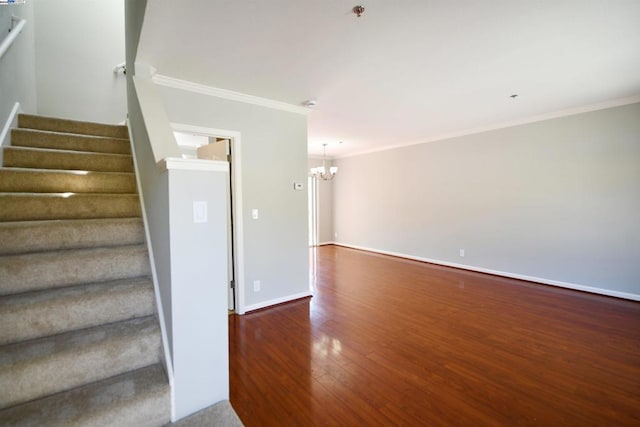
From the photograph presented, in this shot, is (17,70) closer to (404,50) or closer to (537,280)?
(404,50)

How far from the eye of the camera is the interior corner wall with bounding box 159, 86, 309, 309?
10.7ft

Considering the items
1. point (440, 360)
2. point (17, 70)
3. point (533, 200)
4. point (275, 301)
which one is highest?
point (17, 70)

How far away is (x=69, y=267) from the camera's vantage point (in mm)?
1725

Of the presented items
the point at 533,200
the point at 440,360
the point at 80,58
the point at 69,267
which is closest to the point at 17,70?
the point at 80,58

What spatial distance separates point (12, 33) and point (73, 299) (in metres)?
2.70

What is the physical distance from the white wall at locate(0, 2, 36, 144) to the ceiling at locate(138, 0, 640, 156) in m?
1.27

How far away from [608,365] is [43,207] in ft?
14.8

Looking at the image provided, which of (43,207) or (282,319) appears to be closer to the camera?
(43,207)

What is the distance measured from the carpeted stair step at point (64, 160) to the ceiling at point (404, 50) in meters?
0.95

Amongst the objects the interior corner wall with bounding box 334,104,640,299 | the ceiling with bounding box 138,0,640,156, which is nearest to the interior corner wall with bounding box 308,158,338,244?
the interior corner wall with bounding box 334,104,640,299

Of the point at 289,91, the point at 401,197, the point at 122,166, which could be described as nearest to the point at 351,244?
the point at 401,197

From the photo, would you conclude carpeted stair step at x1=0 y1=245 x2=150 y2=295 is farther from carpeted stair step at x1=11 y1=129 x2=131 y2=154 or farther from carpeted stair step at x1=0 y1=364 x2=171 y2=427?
carpeted stair step at x1=11 y1=129 x2=131 y2=154

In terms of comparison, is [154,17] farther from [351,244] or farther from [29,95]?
[351,244]

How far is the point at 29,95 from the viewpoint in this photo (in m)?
3.14
